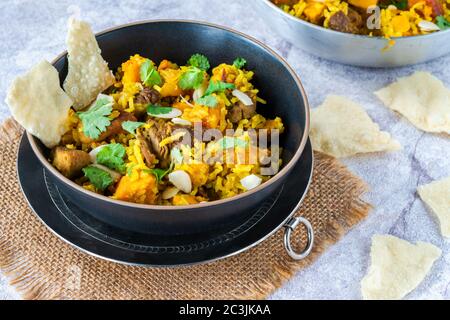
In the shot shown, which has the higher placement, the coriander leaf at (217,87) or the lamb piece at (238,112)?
the coriander leaf at (217,87)

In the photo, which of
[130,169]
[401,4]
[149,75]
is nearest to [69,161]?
[130,169]

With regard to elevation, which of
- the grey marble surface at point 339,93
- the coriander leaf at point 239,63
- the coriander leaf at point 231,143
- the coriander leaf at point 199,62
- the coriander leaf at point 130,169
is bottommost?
the grey marble surface at point 339,93

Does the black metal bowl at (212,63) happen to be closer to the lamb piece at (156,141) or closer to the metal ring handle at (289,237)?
the metal ring handle at (289,237)

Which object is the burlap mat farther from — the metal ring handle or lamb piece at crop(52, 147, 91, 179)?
lamb piece at crop(52, 147, 91, 179)

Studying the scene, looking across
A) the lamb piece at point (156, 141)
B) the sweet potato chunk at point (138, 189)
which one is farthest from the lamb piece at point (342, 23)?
the sweet potato chunk at point (138, 189)

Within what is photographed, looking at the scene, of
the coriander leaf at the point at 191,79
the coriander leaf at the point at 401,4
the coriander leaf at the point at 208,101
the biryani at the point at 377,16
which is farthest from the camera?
the coriander leaf at the point at 401,4

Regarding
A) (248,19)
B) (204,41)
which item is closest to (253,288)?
(204,41)
